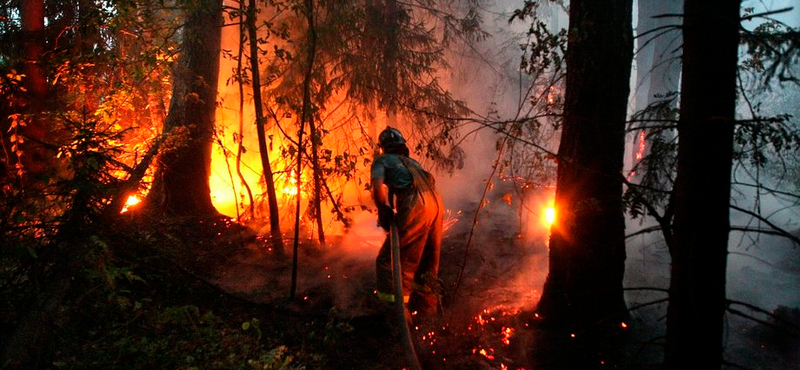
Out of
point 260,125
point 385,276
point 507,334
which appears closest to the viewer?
point 507,334

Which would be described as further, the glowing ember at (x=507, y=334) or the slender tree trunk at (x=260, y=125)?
the slender tree trunk at (x=260, y=125)

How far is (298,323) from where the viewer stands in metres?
4.99

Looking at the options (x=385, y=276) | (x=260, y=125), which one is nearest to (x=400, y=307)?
(x=385, y=276)

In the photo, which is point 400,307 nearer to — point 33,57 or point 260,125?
point 260,125

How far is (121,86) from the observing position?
281 inches

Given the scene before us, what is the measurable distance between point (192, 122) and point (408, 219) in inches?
228

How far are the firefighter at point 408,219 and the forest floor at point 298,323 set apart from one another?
0.38 m

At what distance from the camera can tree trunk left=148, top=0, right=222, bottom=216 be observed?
8039 millimetres

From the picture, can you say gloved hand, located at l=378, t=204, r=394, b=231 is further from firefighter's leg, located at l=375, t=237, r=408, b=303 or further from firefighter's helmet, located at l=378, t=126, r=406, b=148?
firefighter's helmet, located at l=378, t=126, r=406, b=148

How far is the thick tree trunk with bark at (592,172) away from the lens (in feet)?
13.0

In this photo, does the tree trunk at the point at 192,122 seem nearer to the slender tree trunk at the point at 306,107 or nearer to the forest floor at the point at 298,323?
the forest floor at the point at 298,323

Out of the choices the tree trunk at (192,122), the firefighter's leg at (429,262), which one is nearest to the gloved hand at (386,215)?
the firefighter's leg at (429,262)

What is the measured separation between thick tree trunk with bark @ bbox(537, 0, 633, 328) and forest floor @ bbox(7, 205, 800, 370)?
47 cm

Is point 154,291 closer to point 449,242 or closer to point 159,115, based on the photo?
point 449,242
